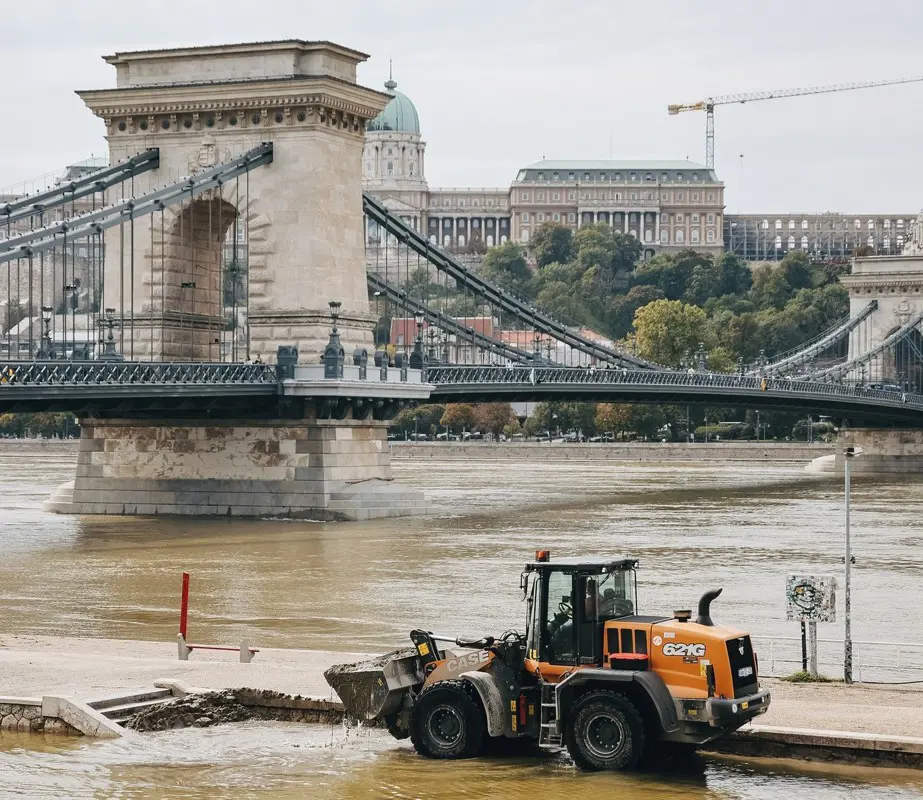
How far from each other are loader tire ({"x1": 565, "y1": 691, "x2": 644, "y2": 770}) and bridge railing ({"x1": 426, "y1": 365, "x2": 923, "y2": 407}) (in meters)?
40.1

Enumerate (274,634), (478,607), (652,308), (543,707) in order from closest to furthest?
(543,707) → (274,634) → (478,607) → (652,308)

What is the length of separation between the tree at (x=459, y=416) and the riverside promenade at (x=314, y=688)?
322 ft

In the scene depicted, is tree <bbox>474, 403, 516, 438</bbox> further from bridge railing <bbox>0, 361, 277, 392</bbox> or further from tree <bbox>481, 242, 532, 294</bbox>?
bridge railing <bbox>0, 361, 277, 392</bbox>

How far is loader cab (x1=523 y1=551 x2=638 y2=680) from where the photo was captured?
16.2 metres

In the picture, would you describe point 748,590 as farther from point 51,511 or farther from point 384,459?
point 51,511

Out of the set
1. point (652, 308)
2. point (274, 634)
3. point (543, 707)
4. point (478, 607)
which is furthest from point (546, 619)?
point (652, 308)

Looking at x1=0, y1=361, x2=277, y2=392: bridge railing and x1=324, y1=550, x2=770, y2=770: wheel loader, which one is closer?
x1=324, y1=550, x2=770, y2=770: wheel loader

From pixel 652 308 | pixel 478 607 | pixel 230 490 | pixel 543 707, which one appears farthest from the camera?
pixel 652 308

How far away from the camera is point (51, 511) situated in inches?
2009

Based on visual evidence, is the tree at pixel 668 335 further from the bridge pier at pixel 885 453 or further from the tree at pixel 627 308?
the tree at pixel 627 308

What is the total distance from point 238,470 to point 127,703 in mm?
31052

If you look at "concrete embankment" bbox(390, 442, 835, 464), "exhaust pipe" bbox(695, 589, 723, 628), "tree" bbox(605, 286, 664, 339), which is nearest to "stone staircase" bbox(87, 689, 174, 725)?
"exhaust pipe" bbox(695, 589, 723, 628)

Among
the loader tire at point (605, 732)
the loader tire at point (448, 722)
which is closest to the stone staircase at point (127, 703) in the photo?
the loader tire at point (448, 722)

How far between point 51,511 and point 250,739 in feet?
114
